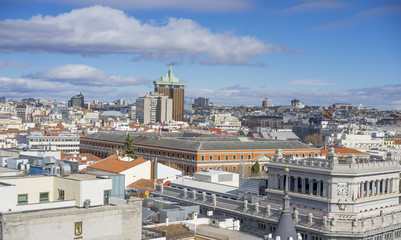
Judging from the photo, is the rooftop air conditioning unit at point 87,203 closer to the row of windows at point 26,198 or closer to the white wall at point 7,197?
the white wall at point 7,197

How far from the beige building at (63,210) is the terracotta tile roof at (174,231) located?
29.2ft

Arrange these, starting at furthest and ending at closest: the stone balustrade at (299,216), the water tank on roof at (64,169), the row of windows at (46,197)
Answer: the stone balustrade at (299,216) → the water tank on roof at (64,169) → the row of windows at (46,197)

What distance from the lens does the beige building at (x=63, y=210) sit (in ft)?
86.6

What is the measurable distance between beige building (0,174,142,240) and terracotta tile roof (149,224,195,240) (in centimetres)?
889

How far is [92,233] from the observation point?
2852 cm

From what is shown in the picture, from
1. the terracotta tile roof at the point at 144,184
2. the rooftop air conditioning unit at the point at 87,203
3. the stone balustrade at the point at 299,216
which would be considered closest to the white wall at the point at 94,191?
the rooftop air conditioning unit at the point at 87,203

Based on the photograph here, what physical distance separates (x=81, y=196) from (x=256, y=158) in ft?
307

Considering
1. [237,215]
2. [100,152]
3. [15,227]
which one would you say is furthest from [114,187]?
[100,152]

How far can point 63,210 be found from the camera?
1128 inches

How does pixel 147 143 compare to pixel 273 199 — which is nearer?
pixel 273 199

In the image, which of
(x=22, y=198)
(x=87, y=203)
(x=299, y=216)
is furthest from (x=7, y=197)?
(x=299, y=216)

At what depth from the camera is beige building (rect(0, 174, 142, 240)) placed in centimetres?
2641

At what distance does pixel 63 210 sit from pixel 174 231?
43.6 feet

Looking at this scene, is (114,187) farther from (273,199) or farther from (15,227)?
(273,199)
